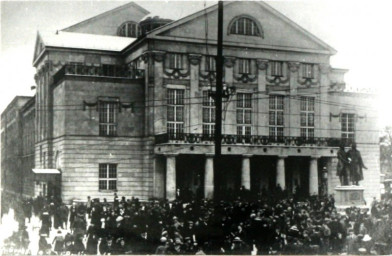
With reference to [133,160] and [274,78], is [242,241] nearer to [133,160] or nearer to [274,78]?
[133,160]

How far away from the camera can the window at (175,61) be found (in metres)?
27.3

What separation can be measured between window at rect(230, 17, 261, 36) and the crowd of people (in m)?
10.7

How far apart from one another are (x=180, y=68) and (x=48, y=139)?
23.5 feet

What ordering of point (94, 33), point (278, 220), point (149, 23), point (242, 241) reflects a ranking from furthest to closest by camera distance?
point (149, 23) < point (94, 33) < point (278, 220) < point (242, 241)

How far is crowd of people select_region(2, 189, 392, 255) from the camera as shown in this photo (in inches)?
559

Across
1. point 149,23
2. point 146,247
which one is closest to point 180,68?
point 149,23

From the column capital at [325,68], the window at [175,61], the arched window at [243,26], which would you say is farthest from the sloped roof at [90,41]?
the column capital at [325,68]

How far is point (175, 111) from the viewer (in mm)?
27641

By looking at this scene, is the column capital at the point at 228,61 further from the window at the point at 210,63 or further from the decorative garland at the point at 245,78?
the decorative garland at the point at 245,78

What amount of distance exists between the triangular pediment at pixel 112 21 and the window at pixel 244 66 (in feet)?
16.3

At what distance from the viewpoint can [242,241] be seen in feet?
47.3

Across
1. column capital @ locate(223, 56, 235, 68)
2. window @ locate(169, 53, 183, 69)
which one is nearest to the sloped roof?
window @ locate(169, 53, 183, 69)

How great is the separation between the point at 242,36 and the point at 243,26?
456mm

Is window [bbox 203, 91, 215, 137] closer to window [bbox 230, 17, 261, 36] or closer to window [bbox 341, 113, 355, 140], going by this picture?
window [bbox 230, 17, 261, 36]
